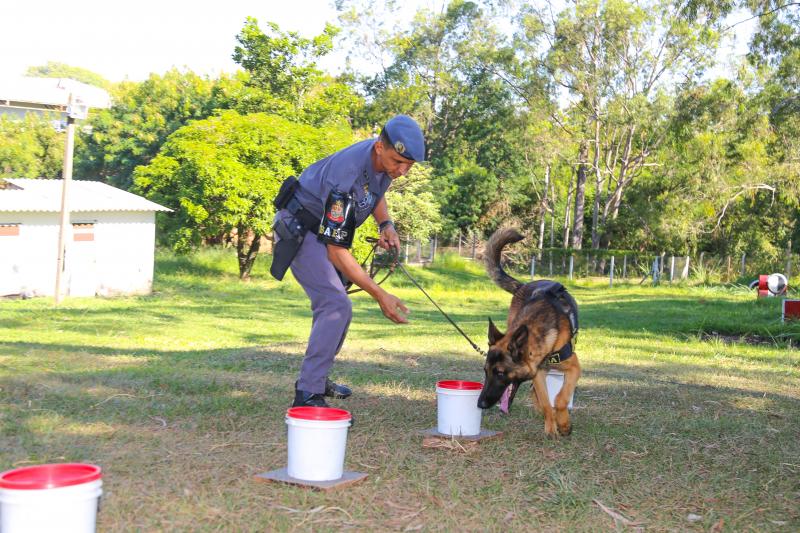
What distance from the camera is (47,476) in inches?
118

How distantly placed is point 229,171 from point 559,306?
74.7 ft

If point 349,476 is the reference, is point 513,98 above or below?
above

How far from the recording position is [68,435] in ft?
16.3

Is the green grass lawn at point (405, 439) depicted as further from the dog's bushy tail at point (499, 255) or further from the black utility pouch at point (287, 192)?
the black utility pouch at point (287, 192)

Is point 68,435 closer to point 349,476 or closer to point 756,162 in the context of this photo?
point 349,476

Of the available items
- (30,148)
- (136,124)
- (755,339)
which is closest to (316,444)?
(755,339)

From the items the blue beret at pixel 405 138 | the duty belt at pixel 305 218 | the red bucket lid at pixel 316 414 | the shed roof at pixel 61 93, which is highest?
the shed roof at pixel 61 93

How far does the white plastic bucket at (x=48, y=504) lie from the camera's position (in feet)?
9.11

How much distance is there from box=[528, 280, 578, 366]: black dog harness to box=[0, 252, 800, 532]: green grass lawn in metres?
0.52

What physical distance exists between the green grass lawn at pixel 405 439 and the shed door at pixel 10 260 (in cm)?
1337

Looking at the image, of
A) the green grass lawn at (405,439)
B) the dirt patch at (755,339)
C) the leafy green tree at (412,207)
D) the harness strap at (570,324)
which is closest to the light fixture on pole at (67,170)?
the green grass lawn at (405,439)

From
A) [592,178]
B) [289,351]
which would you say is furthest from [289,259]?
[592,178]

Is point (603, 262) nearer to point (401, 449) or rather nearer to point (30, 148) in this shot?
point (30, 148)

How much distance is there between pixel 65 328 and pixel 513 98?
132 ft
